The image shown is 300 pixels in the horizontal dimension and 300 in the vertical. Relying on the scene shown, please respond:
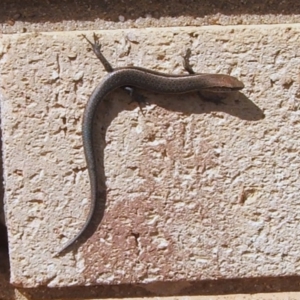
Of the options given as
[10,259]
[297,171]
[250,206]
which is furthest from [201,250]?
[10,259]

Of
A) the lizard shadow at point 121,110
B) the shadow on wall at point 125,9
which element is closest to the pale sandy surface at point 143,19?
the shadow on wall at point 125,9

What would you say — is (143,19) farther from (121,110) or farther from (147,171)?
(147,171)

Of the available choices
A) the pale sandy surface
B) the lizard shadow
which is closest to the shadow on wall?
the pale sandy surface

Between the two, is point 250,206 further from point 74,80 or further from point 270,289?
point 74,80

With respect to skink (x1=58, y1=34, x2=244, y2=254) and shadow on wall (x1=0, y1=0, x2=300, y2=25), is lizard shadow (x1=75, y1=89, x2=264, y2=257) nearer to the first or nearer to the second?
skink (x1=58, y1=34, x2=244, y2=254)

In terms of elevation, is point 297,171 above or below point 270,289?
above

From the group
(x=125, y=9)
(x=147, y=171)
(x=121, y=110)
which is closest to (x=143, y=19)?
(x=125, y=9)
